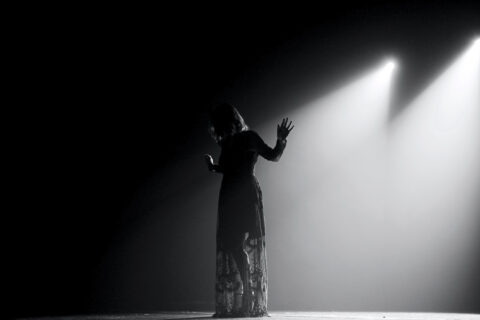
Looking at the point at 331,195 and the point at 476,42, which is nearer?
the point at 476,42

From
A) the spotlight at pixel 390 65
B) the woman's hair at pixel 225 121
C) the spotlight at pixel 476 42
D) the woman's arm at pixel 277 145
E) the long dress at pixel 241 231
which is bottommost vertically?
the long dress at pixel 241 231

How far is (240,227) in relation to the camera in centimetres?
367

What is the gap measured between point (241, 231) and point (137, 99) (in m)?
2.97

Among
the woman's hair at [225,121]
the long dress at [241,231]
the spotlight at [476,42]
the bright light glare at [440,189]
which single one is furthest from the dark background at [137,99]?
the woman's hair at [225,121]

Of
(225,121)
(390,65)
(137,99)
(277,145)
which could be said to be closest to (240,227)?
(277,145)

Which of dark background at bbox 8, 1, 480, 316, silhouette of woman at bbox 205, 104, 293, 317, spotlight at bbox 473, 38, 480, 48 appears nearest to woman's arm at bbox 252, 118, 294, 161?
silhouette of woman at bbox 205, 104, 293, 317

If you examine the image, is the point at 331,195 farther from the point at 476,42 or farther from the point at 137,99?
the point at 137,99

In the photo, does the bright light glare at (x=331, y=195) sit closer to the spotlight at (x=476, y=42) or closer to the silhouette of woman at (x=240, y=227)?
the spotlight at (x=476, y=42)

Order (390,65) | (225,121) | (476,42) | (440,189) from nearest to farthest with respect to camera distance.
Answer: (225,121)
(476,42)
(440,189)
(390,65)

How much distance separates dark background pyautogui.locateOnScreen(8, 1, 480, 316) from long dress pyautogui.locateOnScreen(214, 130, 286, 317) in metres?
2.20

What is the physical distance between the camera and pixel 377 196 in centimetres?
643

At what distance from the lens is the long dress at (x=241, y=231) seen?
3.59 m

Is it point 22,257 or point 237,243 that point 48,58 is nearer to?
point 22,257

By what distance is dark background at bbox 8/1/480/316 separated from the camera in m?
5.73
